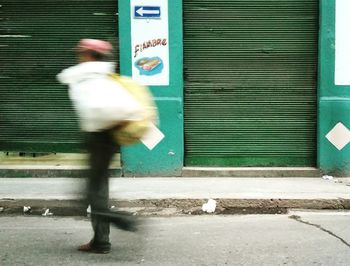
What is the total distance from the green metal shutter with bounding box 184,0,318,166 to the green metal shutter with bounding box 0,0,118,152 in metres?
1.56

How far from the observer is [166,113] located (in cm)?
848

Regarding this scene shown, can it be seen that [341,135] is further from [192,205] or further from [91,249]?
[91,249]

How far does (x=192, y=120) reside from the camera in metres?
8.65

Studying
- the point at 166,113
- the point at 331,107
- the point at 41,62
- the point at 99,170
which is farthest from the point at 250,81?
the point at 99,170

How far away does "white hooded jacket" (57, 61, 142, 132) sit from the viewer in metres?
4.30

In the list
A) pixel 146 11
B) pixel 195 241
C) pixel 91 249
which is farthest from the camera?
pixel 146 11

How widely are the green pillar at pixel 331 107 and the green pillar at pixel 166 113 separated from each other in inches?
88.6

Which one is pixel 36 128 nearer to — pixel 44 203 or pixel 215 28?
pixel 44 203

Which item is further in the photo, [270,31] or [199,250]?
[270,31]

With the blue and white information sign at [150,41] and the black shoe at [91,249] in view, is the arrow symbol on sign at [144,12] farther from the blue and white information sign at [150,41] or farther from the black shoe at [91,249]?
the black shoe at [91,249]

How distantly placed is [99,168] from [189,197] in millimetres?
2671

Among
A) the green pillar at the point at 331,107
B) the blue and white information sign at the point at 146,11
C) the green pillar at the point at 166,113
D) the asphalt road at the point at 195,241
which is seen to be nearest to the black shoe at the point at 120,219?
the asphalt road at the point at 195,241

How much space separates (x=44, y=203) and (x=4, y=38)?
3.28 meters

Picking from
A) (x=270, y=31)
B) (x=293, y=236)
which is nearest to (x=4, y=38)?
(x=270, y=31)
